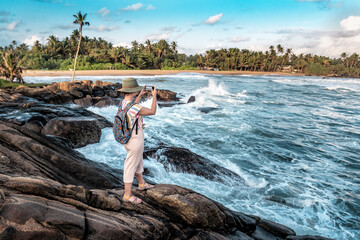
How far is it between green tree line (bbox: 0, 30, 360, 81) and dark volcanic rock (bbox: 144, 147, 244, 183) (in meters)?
46.5

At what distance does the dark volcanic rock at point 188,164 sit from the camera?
708 cm

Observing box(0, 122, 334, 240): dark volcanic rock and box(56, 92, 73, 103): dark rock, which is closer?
box(0, 122, 334, 240): dark volcanic rock

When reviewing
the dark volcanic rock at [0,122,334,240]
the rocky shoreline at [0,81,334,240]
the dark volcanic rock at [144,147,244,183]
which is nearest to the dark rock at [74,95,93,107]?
the dark volcanic rock at [144,147,244,183]

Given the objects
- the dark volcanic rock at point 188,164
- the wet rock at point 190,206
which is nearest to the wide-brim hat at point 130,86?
the wet rock at point 190,206

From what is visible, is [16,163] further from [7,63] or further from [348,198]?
[7,63]

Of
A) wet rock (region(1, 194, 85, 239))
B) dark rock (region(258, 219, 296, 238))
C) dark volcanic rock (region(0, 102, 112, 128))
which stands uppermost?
wet rock (region(1, 194, 85, 239))

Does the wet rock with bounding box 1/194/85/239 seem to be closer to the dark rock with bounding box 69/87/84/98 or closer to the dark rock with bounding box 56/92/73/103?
the dark rock with bounding box 56/92/73/103

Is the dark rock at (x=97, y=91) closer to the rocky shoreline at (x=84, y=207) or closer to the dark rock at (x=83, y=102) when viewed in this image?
the dark rock at (x=83, y=102)

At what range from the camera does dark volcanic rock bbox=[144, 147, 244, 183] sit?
23.2ft

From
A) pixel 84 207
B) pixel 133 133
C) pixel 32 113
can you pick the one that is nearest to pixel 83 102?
pixel 32 113

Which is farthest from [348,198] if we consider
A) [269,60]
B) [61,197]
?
[269,60]

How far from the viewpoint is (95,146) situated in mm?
8609

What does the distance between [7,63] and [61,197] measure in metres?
27.1

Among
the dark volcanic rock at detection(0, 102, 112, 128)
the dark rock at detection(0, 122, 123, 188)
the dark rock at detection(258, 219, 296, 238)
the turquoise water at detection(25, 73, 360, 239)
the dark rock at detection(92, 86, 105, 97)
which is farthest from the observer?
the dark rock at detection(92, 86, 105, 97)
